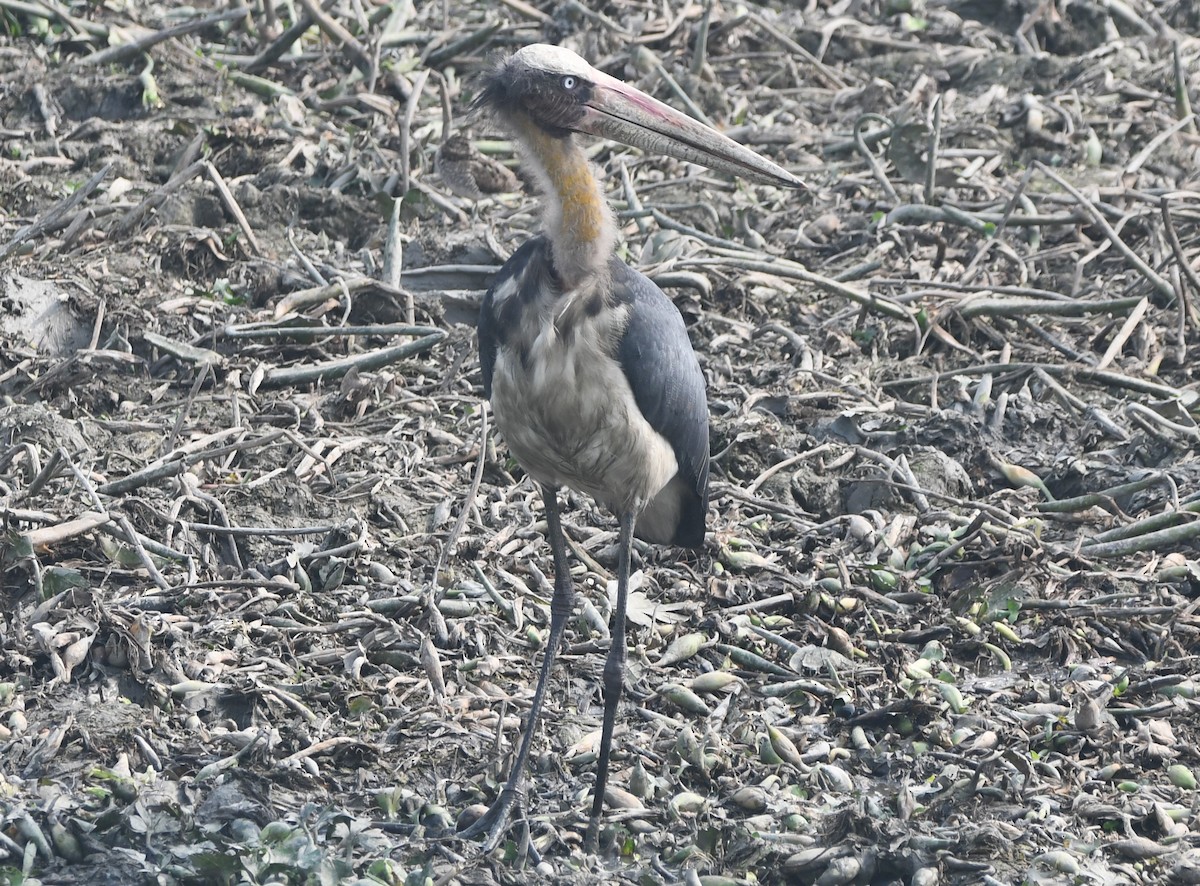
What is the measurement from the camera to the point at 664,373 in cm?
507

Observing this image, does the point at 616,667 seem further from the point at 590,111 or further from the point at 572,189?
the point at 590,111

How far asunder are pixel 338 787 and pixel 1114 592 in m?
3.05

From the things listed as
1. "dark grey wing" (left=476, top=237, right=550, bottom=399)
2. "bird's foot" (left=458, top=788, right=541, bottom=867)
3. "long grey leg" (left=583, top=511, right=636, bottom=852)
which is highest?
"dark grey wing" (left=476, top=237, right=550, bottom=399)

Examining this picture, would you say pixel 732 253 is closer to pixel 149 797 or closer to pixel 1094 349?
pixel 1094 349

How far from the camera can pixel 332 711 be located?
5.34m

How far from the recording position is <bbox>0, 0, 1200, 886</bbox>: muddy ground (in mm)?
4902

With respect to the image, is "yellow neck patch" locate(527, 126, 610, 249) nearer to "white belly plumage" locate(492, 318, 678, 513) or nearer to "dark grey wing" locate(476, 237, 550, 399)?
"dark grey wing" locate(476, 237, 550, 399)

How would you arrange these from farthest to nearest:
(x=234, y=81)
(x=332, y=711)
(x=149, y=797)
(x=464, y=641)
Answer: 1. (x=234, y=81)
2. (x=464, y=641)
3. (x=332, y=711)
4. (x=149, y=797)

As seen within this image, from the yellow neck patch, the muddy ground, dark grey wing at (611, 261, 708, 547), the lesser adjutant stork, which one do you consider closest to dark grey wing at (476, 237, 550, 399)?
the lesser adjutant stork

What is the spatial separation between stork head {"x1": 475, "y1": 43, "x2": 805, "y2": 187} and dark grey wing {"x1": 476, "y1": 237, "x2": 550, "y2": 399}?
0.40 meters

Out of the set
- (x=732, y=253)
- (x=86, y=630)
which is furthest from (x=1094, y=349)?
(x=86, y=630)

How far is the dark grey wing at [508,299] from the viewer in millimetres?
4918

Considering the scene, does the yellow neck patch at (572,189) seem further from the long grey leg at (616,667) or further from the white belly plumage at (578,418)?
the long grey leg at (616,667)

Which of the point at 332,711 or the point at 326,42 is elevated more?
the point at 326,42
